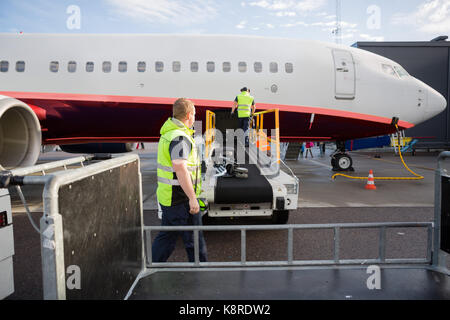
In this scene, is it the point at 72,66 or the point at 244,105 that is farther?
the point at 72,66

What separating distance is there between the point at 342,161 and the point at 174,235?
9.93 m

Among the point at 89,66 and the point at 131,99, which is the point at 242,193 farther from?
the point at 89,66

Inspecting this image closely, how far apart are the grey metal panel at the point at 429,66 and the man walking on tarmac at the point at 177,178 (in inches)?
887

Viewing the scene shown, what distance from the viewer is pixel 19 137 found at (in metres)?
5.45

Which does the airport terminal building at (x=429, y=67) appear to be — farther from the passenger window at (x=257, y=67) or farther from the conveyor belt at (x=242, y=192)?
the conveyor belt at (x=242, y=192)

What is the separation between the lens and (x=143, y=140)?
397 inches

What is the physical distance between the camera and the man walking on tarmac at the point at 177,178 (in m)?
2.64

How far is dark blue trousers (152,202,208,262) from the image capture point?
2.90 metres

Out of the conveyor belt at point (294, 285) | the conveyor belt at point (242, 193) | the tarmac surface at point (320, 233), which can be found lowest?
the tarmac surface at point (320, 233)

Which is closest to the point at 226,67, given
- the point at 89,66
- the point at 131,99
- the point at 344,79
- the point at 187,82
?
the point at 187,82

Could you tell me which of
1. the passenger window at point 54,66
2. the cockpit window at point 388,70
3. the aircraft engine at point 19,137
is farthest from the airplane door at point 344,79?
the passenger window at point 54,66

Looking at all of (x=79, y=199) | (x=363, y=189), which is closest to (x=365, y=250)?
(x=79, y=199)

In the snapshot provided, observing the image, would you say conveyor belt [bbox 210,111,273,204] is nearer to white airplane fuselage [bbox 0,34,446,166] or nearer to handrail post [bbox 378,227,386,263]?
handrail post [bbox 378,227,386,263]
